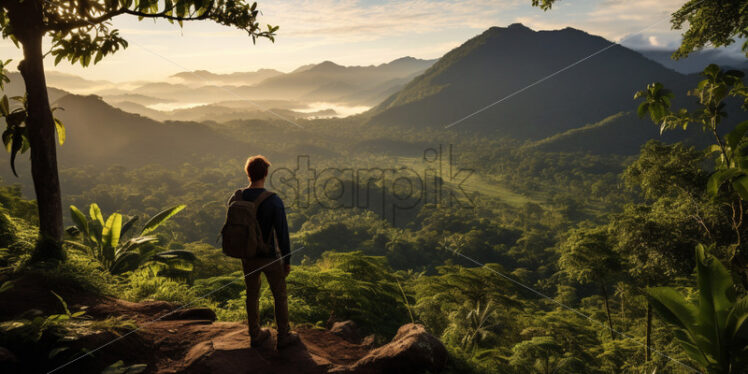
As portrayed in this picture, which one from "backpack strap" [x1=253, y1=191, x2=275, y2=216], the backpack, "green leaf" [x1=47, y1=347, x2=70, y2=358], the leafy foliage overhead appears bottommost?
"green leaf" [x1=47, y1=347, x2=70, y2=358]

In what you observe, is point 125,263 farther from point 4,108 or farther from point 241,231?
point 241,231

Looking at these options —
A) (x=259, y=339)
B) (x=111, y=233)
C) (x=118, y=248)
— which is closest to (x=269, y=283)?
(x=259, y=339)

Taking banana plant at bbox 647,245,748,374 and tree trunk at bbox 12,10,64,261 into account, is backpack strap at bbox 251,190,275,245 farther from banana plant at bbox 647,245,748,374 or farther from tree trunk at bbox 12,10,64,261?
banana plant at bbox 647,245,748,374

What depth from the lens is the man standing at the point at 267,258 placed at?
11.6 ft

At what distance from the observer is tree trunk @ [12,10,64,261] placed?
4223 mm

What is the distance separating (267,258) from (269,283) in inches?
10.0

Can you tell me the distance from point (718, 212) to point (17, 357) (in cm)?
1399

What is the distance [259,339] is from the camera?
3.56 m

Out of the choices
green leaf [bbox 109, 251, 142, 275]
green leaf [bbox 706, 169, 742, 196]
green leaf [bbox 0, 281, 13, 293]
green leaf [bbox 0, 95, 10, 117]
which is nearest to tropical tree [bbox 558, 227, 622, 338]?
green leaf [bbox 706, 169, 742, 196]

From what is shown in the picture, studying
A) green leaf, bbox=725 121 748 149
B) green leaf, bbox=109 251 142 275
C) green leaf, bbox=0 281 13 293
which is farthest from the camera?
green leaf, bbox=109 251 142 275

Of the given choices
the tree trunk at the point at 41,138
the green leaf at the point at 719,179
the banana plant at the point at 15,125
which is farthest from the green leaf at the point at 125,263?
the green leaf at the point at 719,179

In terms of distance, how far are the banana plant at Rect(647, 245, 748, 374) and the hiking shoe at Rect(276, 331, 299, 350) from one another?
356cm

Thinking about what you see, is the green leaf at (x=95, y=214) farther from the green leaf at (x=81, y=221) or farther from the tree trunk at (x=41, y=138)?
the tree trunk at (x=41, y=138)

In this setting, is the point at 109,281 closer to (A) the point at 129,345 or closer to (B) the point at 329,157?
(A) the point at 129,345
